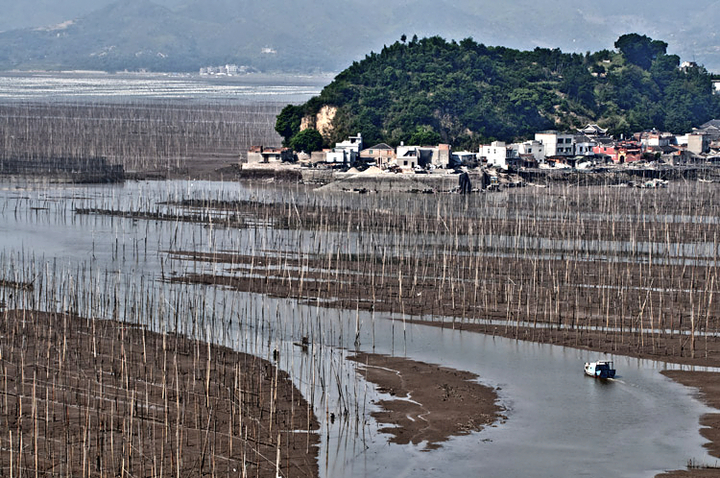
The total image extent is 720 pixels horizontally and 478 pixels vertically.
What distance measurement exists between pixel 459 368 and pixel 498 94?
76580 millimetres

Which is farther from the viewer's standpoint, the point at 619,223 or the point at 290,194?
the point at 290,194

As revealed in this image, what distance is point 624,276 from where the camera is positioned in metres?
42.8

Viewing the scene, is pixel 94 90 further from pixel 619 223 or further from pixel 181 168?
pixel 619 223

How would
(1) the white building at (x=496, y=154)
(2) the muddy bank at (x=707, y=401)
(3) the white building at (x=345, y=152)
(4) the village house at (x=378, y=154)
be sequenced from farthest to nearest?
(1) the white building at (x=496, y=154) → (4) the village house at (x=378, y=154) → (3) the white building at (x=345, y=152) → (2) the muddy bank at (x=707, y=401)

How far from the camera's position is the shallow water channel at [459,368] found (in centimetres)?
2473

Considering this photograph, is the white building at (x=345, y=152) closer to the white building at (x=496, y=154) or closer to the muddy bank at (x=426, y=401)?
the white building at (x=496, y=154)

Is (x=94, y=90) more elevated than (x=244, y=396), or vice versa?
(x=94, y=90)

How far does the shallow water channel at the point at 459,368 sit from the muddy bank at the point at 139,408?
0.76 meters

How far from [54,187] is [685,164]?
4729cm

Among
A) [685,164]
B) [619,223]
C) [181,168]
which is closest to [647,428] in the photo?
[619,223]

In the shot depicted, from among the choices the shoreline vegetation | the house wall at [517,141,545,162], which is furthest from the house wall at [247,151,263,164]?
the house wall at [517,141,545,162]

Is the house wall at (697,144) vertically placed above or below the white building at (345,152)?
above

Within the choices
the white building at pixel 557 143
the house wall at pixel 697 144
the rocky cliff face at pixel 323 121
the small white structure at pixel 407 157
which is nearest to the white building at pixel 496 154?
the small white structure at pixel 407 157

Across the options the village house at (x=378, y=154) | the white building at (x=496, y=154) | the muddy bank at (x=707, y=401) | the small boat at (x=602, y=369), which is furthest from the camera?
the white building at (x=496, y=154)
